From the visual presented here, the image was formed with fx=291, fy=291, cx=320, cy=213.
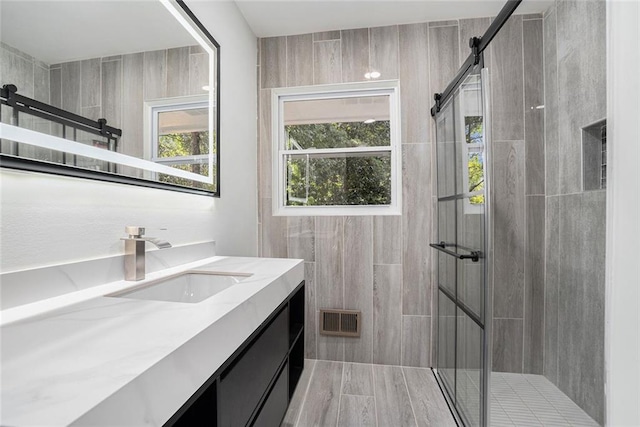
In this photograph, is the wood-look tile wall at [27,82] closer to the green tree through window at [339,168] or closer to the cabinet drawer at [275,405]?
the cabinet drawer at [275,405]

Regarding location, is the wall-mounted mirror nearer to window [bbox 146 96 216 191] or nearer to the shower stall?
window [bbox 146 96 216 191]

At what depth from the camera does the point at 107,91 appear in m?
1.01

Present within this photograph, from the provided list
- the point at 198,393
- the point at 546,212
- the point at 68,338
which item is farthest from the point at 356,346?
the point at 68,338

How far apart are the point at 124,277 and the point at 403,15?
235 cm

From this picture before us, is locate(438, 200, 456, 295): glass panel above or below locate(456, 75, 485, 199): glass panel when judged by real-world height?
below

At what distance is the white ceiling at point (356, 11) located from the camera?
6.47ft

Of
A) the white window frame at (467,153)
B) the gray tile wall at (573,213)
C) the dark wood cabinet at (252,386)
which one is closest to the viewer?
the dark wood cabinet at (252,386)

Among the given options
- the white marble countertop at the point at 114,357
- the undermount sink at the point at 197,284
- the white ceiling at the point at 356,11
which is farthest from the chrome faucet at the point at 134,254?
the white ceiling at the point at 356,11

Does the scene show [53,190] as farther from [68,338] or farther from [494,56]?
[494,56]

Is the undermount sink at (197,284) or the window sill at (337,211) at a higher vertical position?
the window sill at (337,211)

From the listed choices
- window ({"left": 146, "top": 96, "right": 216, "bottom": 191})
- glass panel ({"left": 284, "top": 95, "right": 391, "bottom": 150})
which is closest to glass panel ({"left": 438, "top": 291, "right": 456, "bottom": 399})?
glass panel ({"left": 284, "top": 95, "right": 391, "bottom": 150})

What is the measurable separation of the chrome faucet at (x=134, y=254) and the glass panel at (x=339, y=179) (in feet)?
4.55

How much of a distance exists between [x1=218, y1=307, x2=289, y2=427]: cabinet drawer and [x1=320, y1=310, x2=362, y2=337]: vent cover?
956mm

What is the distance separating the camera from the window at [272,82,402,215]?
2271 millimetres
